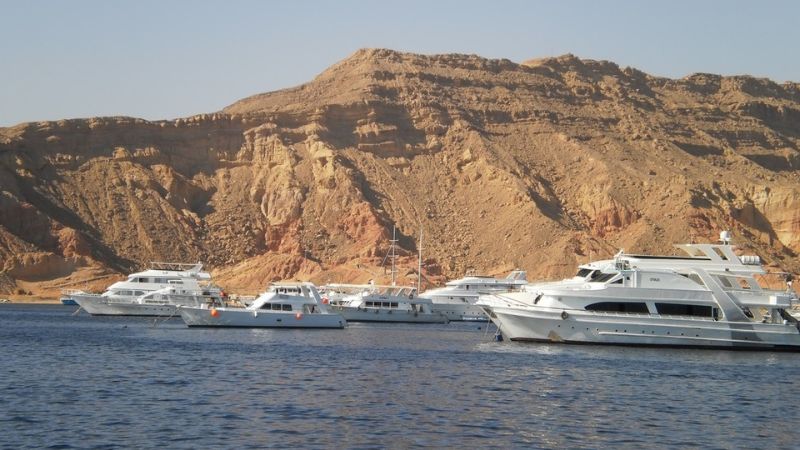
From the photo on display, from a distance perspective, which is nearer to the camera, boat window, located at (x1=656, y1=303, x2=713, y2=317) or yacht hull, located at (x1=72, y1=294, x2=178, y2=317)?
boat window, located at (x1=656, y1=303, x2=713, y2=317)

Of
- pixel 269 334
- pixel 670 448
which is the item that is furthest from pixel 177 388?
pixel 269 334

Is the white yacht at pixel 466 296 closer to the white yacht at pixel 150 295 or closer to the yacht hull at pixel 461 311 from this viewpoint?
the yacht hull at pixel 461 311

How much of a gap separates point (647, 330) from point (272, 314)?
2238 centimetres

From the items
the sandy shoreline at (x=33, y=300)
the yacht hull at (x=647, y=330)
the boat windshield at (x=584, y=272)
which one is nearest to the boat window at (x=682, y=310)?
the yacht hull at (x=647, y=330)

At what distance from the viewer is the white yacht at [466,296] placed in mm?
91750

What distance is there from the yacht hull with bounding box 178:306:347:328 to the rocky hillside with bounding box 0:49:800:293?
4330 cm

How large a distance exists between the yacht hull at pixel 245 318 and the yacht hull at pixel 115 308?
16184 mm

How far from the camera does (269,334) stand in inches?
2539

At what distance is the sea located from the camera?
30.4 meters

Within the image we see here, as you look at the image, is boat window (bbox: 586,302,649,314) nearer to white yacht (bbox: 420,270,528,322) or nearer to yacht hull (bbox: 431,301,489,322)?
white yacht (bbox: 420,270,528,322)

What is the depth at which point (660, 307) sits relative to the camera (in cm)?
5625

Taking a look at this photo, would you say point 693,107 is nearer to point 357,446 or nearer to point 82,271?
point 82,271

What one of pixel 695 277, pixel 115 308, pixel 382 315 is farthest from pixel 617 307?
pixel 115 308

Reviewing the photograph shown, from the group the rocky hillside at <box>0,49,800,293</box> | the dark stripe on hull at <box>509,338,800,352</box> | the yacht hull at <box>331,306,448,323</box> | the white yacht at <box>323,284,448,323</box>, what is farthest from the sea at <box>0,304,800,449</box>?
the rocky hillside at <box>0,49,800,293</box>
